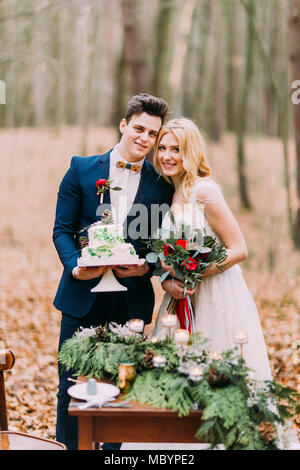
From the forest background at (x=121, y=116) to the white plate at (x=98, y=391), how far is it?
131 centimetres

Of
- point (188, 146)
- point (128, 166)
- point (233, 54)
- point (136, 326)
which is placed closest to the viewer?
point (136, 326)

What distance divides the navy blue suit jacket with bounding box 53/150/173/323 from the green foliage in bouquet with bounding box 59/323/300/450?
51 cm

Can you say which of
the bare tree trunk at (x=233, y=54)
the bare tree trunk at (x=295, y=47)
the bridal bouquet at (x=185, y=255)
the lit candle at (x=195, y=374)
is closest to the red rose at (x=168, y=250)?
the bridal bouquet at (x=185, y=255)

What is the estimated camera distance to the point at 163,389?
2291 millimetres

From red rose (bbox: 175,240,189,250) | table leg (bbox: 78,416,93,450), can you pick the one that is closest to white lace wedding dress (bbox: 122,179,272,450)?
red rose (bbox: 175,240,189,250)

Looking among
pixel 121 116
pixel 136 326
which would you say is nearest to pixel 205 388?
pixel 136 326

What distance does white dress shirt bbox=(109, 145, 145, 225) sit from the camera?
3.07m

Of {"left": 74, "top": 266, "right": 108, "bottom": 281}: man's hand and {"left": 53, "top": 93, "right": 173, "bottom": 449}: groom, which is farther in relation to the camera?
{"left": 53, "top": 93, "right": 173, "bottom": 449}: groom

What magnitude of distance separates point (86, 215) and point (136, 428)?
4.43ft

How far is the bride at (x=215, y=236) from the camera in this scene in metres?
2.96

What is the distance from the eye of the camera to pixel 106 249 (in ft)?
8.52

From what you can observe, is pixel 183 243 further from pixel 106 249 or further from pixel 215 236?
pixel 215 236

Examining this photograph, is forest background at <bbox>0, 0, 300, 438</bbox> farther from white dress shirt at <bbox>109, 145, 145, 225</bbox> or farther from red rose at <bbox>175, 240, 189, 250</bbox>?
white dress shirt at <bbox>109, 145, 145, 225</bbox>
